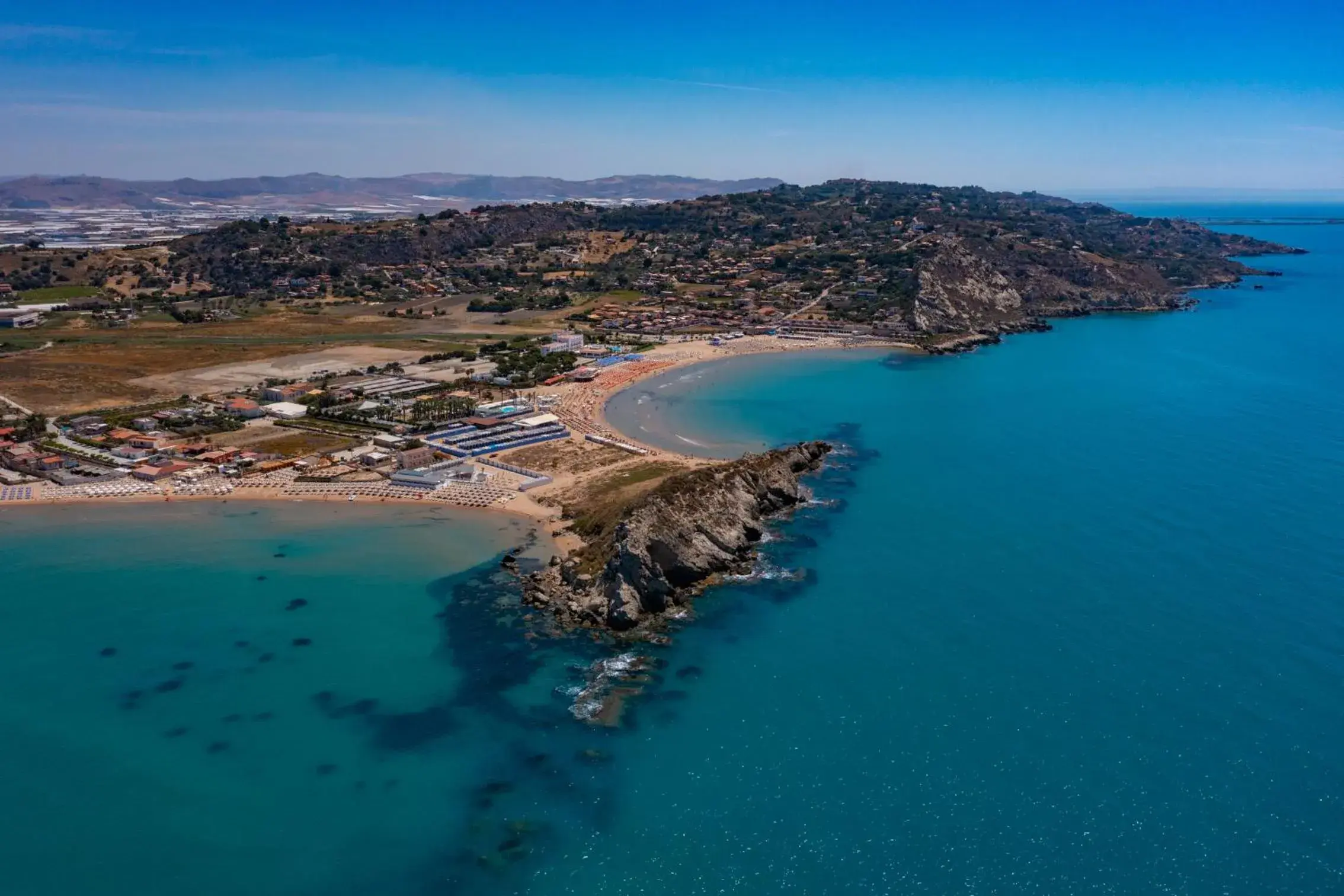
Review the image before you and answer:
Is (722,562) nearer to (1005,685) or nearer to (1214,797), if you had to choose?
(1005,685)

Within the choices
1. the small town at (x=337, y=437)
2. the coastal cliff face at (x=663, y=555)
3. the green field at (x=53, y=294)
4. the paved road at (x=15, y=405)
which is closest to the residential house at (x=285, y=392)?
the small town at (x=337, y=437)

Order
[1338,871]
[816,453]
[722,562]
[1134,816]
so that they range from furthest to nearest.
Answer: [816,453] → [722,562] → [1134,816] → [1338,871]

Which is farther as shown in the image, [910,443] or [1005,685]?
[910,443]

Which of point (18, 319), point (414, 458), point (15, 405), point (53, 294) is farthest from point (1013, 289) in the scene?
point (53, 294)

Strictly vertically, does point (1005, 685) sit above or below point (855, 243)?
below

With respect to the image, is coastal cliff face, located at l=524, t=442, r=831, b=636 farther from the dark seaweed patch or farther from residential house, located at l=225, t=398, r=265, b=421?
residential house, located at l=225, t=398, r=265, b=421

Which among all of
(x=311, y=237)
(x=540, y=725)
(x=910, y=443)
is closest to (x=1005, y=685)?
(x=540, y=725)

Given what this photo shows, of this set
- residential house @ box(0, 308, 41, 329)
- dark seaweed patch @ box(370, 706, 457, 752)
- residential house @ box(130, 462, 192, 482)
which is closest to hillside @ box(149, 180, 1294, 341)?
residential house @ box(0, 308, 41, 329)
